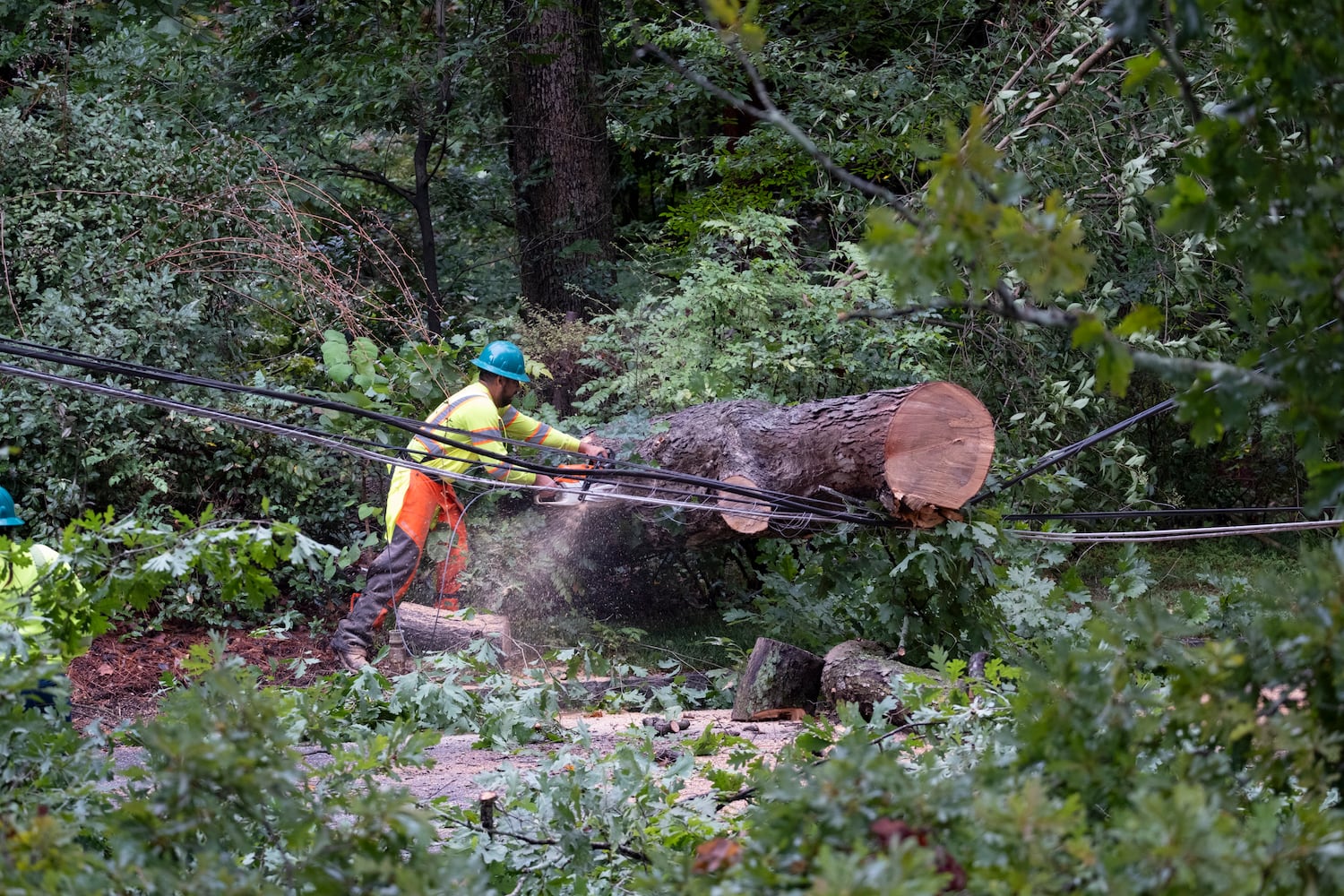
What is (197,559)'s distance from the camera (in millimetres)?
2945

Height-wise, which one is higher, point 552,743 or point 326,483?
point 326,483

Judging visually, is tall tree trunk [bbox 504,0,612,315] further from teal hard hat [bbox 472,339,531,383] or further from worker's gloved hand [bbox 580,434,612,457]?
worker's gloved hand [bbox 580,434,612,457]

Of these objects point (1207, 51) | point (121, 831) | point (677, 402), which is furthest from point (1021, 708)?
point (1207, 51)

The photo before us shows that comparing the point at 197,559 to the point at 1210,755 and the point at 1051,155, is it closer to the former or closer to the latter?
the point at 1210,755

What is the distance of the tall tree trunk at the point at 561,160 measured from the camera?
10523 millimetres

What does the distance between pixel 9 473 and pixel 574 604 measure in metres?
3.51

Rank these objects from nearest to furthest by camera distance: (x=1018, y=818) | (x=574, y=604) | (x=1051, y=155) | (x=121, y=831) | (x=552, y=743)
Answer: (x=1018, y=818) → (x=121, y=831) → (x=552, y=743) → (x=1051, y=155) → (x=574, y=604)

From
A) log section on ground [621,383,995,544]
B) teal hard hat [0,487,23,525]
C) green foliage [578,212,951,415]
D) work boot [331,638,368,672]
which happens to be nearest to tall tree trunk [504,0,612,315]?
green foliage [578,212,951,415]

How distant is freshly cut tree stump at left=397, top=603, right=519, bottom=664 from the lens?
664 centimetres

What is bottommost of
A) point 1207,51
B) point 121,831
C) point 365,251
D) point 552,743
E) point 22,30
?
point 552,743

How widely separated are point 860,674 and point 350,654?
3.01 m

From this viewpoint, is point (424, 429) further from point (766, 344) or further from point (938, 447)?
point (766, 344)

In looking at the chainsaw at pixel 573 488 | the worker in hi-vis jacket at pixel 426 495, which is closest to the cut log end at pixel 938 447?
the chainsaw at pixel 573 488

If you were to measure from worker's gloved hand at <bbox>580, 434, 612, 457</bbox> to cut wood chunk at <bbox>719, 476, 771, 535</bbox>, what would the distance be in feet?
3.24
